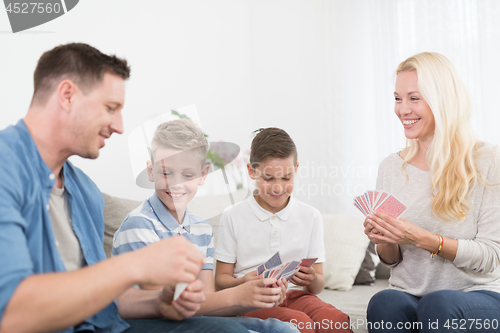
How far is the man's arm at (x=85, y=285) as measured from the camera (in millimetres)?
809

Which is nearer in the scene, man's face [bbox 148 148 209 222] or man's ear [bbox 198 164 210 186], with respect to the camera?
man's face [bbox 148 148 209 222]

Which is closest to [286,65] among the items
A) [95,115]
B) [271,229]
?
[271,229]

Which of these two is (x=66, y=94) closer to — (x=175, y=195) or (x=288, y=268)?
(x=175, y=195)

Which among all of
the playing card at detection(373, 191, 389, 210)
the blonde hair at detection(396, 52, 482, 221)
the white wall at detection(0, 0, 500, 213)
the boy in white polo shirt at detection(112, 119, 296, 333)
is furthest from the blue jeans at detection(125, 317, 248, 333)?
the white wall at detection(0, 0, 500, 213)

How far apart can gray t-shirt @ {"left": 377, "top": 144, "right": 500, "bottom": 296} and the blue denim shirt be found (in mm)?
1198

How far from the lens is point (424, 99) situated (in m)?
1.81

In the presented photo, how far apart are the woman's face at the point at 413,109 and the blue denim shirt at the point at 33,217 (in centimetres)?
130

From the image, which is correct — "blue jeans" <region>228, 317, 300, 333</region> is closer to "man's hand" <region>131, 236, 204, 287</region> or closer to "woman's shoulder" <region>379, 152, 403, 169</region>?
"man's hand" <region>131, 236, 204, 287</region>

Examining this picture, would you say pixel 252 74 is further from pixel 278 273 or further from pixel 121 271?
pixel 121 271

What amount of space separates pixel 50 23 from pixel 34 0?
0.14 metres

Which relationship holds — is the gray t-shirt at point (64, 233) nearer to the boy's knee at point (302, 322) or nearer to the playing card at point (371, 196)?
the boy's knee at point (302, 322)

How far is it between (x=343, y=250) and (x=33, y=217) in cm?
194

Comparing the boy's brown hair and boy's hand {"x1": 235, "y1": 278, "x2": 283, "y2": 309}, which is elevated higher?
the boy's brown hair

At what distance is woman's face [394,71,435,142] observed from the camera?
1.82 meters
